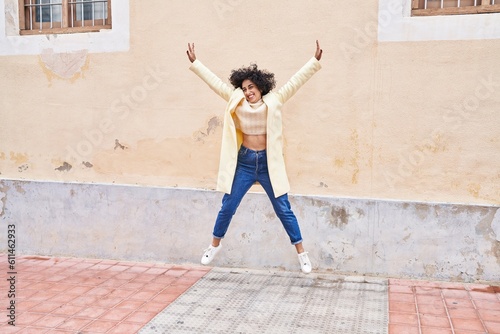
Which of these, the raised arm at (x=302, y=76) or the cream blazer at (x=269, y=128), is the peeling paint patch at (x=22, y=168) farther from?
the raised arm at (x=302, y=76)

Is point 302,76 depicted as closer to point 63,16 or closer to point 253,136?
point 253,136

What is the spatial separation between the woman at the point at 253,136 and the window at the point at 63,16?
6.76ft

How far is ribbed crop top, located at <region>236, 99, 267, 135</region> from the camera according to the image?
4488mm

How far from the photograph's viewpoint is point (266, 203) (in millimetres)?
5418

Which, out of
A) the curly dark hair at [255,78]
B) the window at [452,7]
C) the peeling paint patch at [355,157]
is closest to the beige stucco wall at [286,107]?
the peeling paint patch at [355,157]

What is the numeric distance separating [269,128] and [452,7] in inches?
88.5

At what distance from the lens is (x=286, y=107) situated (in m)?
5.34

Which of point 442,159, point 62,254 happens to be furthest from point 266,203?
point 62,254

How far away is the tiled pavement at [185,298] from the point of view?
400 centimetres

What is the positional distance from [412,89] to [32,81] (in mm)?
4303

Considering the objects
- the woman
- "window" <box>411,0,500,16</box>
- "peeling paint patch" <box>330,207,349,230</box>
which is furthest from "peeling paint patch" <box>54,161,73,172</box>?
"window" <box>411,0,500,16</box>

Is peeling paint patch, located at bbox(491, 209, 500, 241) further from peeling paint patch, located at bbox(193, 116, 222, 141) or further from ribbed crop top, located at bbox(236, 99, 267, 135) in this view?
peeling paint patch, located at bbox(193, 116, 222, 141)

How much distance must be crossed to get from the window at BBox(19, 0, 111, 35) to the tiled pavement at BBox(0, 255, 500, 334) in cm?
274

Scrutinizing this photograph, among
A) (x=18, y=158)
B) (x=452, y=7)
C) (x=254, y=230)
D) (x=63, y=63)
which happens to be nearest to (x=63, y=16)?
(x=63, y=63)
